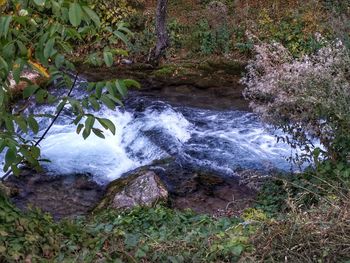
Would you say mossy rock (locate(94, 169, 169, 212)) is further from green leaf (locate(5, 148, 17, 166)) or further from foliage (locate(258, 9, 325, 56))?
foliage (locate(258, 9, 325, 56))

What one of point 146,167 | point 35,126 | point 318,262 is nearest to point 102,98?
point 35,126

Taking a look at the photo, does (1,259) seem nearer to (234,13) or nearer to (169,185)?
(169,185)

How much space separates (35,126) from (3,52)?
0.70 m

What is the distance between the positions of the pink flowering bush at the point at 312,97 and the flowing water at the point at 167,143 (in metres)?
1.75

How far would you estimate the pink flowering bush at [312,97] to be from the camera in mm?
6531

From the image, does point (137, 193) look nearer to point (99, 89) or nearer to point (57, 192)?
point (57, 192)

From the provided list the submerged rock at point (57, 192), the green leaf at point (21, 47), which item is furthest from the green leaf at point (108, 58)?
the submerged rock at point (57, 192)

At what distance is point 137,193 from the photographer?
8133mm

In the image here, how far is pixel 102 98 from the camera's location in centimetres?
346

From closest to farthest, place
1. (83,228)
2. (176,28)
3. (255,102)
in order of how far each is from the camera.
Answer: (83,228), (255,102), (176,28)

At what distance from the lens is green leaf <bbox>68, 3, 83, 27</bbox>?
2.89 metres

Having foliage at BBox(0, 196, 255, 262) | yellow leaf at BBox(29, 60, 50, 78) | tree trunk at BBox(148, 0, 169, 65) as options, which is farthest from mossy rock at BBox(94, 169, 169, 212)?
tree trunk at BBox(148, 0, 169, 65)

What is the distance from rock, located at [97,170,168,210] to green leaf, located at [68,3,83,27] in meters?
5.12

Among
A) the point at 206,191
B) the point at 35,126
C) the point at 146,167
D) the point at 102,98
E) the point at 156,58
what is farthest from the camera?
the point at 156,58
